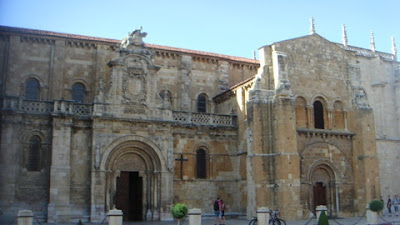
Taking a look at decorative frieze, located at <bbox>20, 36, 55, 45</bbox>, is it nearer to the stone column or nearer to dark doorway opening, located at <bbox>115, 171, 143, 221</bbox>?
the stone column

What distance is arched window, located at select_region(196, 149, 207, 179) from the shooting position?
29422 mm

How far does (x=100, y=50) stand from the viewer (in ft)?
102

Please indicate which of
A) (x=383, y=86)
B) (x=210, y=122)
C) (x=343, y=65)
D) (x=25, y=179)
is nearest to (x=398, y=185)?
(x=383, y=86)

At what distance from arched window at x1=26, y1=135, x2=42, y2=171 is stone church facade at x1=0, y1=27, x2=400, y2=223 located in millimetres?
53

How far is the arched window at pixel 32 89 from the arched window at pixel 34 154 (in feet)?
15.1

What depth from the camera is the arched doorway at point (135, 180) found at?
2695cm

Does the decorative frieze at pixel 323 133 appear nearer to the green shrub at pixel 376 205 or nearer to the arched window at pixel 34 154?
the green shrub at pixel 376 205

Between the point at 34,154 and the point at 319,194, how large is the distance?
1755 centimetres

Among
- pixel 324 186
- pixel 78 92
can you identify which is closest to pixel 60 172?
pixel 78 92

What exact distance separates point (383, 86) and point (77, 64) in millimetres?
25527

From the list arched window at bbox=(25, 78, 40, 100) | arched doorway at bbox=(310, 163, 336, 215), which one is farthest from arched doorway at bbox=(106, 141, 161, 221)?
arched doorway at bbox=(310, 163, 336, 215)

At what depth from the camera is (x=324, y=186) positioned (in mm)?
30109

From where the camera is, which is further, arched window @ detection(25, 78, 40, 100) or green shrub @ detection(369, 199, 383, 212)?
arched window @ detection(25, 78, 40, 100)

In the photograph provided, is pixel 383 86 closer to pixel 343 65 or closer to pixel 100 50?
pixel 343 65
